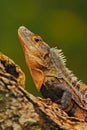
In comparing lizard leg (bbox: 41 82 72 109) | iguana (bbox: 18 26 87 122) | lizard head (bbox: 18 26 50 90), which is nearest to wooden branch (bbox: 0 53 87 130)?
lizard leg (bbox: 41 82 72 109)

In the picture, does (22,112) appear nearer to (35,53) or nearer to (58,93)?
(58,93)

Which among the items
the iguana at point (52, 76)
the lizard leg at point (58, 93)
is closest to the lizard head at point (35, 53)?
the iguana at point (52, 76)

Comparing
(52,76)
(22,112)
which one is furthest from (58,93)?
(22,112)

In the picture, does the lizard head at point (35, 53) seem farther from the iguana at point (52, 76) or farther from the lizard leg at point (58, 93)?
the lizard leg at point (58, 93)

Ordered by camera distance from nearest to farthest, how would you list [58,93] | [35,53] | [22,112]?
[22,112]
[58,93]
[35,53]

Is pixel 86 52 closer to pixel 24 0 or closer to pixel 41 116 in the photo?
pixel 24 0

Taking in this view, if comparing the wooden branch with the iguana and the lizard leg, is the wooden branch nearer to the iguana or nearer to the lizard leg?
the lizard leg

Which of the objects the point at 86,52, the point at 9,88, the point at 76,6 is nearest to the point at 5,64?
the point at 9,88
